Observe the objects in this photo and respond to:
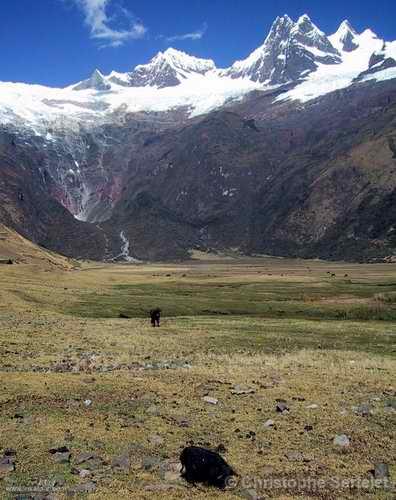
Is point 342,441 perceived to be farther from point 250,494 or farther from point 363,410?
point 250,494

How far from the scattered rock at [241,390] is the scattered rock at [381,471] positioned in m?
9.48

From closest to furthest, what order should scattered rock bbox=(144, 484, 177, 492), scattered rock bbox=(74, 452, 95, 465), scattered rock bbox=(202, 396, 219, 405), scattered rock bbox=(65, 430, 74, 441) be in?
scattered rock bbox=(144, 484, 177, 492), scattered rock bbox=(74, 452, 95, 465), scattered rock bbox=(65, 430, 74, 441), scattered rock bbox=(202, 396, 219, 405)

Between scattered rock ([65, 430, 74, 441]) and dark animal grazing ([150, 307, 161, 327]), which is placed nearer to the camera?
scattered rock ([65, 430, 74, 441])

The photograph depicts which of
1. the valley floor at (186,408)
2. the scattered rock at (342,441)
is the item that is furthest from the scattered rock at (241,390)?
the scattered rock at (342,441)

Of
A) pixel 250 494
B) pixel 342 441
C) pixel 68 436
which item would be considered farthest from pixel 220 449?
pixel 68 436

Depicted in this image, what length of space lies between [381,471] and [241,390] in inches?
404

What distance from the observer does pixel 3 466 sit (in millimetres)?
19984

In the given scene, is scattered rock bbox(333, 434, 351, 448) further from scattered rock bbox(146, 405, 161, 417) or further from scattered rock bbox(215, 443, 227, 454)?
scattered rock bbox(146, 405, 161, 417)

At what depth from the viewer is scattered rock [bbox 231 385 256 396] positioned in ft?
96.5

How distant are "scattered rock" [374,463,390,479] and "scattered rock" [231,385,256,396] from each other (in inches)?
373

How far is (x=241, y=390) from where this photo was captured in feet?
97.6

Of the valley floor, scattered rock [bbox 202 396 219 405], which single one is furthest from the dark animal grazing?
scattered rock [bbox 202 396 219 405]

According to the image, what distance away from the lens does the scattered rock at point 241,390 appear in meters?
29.4

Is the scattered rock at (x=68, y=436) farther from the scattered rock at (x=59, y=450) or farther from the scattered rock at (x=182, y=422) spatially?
the scattered rock at (x=182, y=422)
